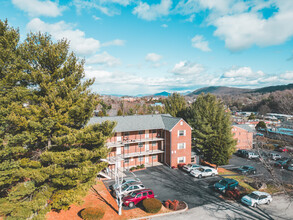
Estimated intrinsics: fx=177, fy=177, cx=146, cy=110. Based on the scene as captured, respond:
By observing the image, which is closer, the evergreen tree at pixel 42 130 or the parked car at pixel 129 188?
the evergreen tree at pixel 42 130

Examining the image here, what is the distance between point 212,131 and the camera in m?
35.6

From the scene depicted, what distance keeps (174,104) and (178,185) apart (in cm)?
3261

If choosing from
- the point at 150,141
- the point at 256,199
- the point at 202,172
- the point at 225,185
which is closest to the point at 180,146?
the point at 150,141

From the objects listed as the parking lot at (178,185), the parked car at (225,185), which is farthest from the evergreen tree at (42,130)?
the parked car at (225,185)

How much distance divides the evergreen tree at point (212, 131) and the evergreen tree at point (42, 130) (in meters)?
22.8

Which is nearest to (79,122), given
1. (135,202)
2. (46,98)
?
(46,98)

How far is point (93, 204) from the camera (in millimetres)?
19562

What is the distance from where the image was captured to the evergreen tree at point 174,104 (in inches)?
2146

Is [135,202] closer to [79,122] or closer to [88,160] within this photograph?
[88,160]

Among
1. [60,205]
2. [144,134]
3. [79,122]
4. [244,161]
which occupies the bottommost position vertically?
[244,161]

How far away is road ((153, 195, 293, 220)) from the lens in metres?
18.5

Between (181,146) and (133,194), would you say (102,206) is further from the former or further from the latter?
(181,146)

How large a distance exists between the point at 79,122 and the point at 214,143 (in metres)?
24.7

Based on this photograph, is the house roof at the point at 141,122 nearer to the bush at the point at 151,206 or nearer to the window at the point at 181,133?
the window at the point at 181,133
